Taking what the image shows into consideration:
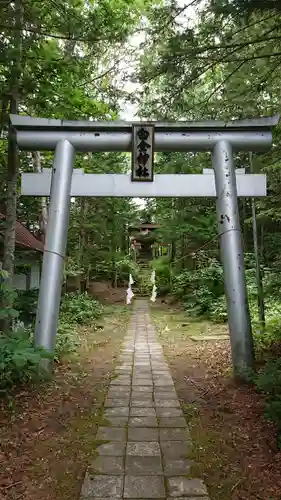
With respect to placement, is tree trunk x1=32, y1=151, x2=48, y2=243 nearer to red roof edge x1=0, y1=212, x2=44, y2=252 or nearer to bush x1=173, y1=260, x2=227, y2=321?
red roof edge x1=0, y1=212, x2=44, y2=252

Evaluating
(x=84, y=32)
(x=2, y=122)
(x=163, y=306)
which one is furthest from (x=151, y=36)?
(x=163, y=306)

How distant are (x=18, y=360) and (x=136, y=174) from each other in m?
3.20

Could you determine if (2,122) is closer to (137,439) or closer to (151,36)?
(151,36)

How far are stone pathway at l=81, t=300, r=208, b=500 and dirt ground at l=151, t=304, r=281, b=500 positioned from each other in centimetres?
15

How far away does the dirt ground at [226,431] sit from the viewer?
2.85 metres

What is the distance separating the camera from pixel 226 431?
3.80 m

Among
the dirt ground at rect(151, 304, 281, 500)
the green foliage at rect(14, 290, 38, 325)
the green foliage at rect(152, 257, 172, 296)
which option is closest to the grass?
the dirt ground at rect(151, 304, 281, 500)

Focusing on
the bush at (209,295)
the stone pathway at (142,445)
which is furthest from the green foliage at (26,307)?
the bush at (209,295)

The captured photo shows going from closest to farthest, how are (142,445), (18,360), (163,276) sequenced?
(142,445)
(18,360)
(163,276)

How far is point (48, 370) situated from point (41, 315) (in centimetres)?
79

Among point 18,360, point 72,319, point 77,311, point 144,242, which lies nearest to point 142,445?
point 18,360

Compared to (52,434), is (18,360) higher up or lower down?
higher up

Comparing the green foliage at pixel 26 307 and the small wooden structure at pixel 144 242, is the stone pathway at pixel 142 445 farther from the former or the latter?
the small wooden structure at pixel 144 242

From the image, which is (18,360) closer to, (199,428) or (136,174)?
(199,428)
